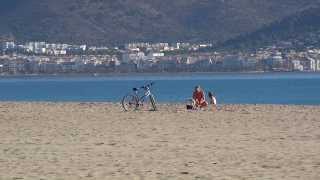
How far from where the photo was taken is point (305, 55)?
142 m

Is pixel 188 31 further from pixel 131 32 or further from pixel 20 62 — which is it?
pixel 20 62

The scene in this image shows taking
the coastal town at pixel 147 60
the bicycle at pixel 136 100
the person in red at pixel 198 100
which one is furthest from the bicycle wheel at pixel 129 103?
the coastal town at pixel 147 60

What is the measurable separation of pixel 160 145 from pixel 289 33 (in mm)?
133646

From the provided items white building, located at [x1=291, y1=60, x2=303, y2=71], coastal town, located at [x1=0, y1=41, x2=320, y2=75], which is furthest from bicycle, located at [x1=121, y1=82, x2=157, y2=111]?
white building, located at [x1=291, y1=60, x2=303, y2=71]

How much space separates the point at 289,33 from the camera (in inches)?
5935

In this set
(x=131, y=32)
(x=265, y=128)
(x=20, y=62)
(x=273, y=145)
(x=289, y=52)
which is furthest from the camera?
(x=131, y=32)

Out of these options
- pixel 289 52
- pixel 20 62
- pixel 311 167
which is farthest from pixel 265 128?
pixel 20 62

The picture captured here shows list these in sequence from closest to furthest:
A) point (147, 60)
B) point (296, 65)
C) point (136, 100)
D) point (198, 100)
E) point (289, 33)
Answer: point (198, 100) < point (136, 100) < point (296, 65) < point (147, 60) < point (289, 33)

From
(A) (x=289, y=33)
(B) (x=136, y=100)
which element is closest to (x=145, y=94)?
(B) (x=136, y=100)

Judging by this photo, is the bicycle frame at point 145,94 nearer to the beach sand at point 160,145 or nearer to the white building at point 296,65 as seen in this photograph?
the beach sand at point 160,145

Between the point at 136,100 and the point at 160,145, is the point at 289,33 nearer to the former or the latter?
the point at 136,100

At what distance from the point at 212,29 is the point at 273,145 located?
159721mm

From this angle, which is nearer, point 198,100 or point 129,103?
point 198,100

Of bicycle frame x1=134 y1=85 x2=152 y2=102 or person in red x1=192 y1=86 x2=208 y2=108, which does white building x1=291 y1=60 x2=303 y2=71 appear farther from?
person in red x1=192 y1=86 x2=208 y2=108
